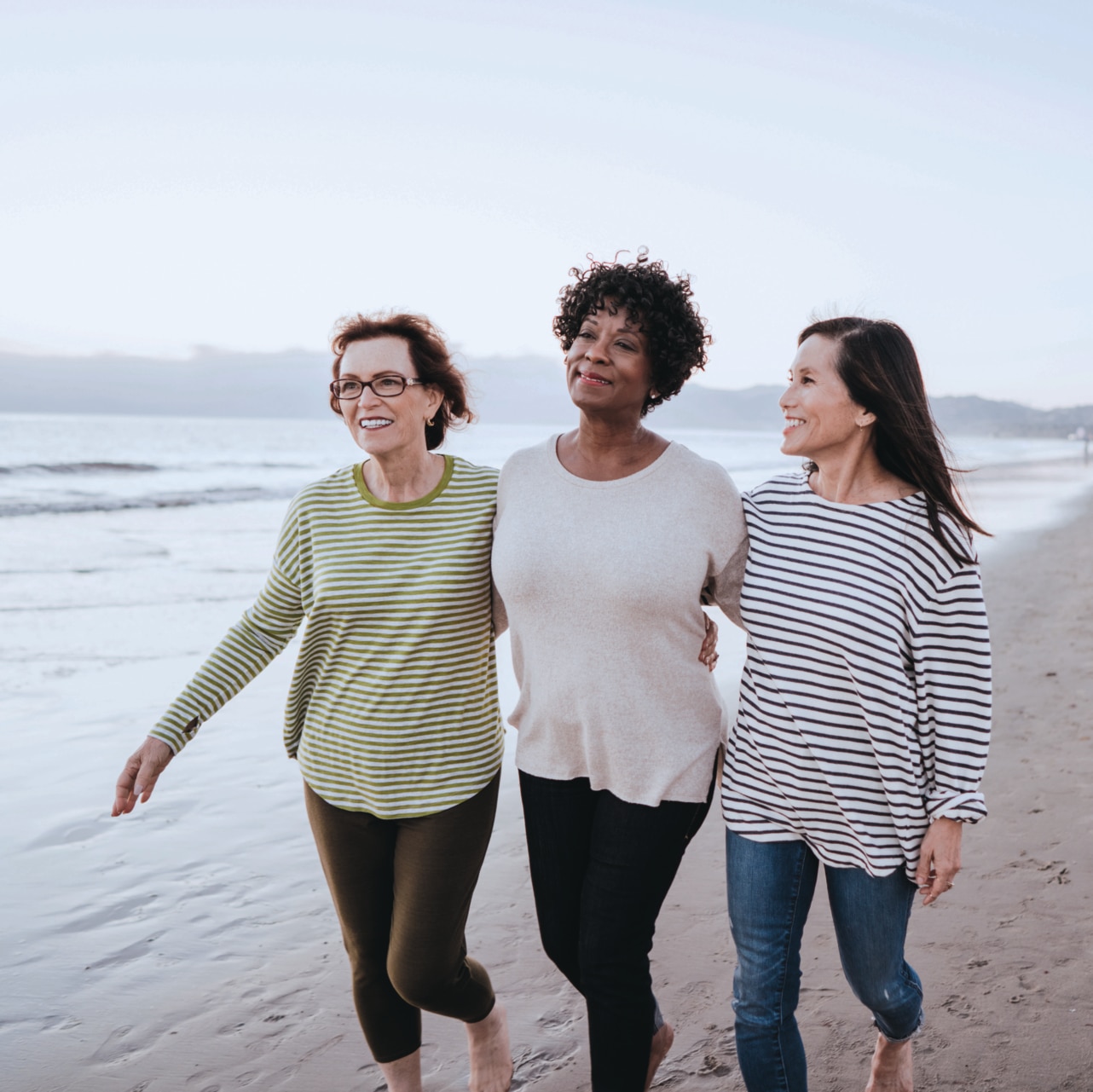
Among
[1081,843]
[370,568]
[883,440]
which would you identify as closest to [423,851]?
[370,568]

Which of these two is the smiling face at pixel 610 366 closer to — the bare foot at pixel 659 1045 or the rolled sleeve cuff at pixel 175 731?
the rolled sleeve cuff at pixel 175 731

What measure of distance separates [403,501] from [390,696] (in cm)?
50

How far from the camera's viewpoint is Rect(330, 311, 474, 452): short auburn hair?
262cm

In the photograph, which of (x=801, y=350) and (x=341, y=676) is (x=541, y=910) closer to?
(x=341, y=676)

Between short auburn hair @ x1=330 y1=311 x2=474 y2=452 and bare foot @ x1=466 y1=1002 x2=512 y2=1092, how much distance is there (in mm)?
1653

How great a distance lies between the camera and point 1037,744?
5.45m

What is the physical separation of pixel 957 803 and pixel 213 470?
32487 millimetres

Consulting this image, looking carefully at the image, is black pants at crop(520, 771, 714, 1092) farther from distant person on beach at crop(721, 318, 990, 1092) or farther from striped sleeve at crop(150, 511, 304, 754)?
striped sleeve at crop(150, 511, 304, 754)

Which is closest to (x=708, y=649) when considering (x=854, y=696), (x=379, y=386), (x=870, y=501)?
(x=854, y=696)

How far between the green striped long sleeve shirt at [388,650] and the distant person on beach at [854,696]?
0.69 metres

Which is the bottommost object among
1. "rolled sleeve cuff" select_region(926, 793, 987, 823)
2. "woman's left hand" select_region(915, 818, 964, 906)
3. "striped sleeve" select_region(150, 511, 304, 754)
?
"woman's left hand" select_region(915, 818, 964, 906)

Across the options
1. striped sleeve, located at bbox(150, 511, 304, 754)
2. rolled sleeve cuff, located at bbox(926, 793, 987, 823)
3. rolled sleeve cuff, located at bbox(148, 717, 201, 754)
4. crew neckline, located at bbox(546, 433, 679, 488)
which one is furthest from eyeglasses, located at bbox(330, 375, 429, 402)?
rolled sleeve cuff, located at bbox(926, 793, 987, 823)

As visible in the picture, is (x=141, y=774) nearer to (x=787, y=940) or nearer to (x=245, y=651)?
(x=245, y=651)

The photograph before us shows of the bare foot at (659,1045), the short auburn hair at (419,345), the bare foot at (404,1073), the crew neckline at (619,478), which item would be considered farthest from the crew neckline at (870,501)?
the bare foot at (404,1073)
